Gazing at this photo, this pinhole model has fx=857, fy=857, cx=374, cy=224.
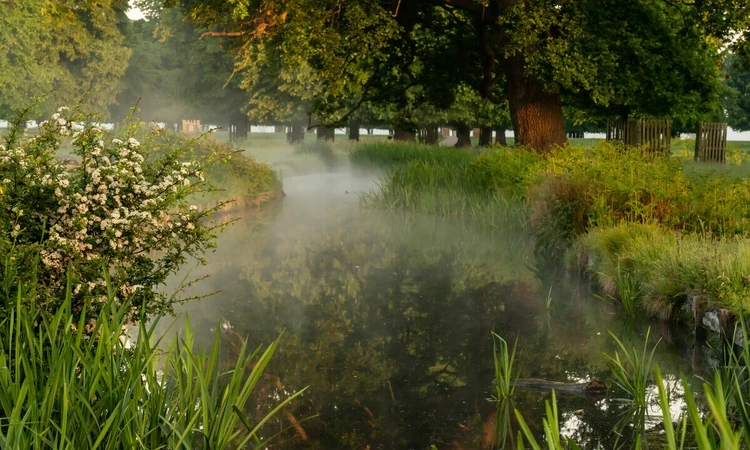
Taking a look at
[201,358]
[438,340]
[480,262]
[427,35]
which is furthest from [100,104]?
[201,358]

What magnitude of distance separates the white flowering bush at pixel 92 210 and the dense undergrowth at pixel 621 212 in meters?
5.01

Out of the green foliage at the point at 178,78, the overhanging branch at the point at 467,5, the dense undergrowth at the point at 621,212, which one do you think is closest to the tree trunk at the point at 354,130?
the green foliage at the point at 178,78

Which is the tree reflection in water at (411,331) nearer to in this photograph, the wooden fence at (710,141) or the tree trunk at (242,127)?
the wooden fence at (710,141)

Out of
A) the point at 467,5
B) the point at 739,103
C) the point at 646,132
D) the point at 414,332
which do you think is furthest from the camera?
the point at 739,103

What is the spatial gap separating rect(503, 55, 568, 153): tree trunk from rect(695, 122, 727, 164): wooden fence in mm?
11353

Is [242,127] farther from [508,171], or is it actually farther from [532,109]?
[508,171]

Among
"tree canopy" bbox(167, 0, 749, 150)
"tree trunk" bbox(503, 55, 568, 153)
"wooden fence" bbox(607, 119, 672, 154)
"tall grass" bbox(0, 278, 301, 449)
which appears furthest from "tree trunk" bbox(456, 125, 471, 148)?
"tall grass" bbox(0, 278, 301, 449)

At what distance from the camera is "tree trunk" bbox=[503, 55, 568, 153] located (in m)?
21.1

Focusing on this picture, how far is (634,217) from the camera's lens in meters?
13.4

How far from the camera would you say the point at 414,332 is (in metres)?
9.54

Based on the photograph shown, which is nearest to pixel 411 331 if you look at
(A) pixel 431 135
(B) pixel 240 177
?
(B) pixel 240 177

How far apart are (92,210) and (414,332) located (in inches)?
159

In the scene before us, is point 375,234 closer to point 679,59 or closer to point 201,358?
point 679,59

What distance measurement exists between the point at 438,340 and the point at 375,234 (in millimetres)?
9277
